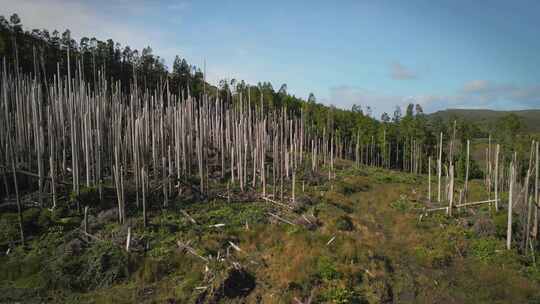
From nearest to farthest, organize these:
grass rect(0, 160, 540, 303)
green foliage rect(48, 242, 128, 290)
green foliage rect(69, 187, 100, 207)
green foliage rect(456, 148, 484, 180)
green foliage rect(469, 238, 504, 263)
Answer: grass rect(0, 160, 540, 303)
green foliage rect(48, 242, 128, 290)
green foliage rect(469, 238, 504, 263)
green foliage rect(69, 187, 100, 207)
green foliage rect(456, 148, 484, 180)

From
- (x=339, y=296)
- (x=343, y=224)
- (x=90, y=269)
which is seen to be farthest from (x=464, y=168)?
(x=90, y=269)

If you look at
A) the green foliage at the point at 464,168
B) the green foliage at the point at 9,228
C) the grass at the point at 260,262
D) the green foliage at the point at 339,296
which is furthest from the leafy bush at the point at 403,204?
the green foliage at the point at 464,168

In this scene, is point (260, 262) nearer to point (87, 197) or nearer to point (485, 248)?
point (87, 197)

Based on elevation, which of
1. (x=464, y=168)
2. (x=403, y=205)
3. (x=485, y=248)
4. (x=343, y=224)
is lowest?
(x=485, y=248)

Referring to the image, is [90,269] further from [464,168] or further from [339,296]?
[464,168]

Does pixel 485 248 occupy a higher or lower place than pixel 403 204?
lower

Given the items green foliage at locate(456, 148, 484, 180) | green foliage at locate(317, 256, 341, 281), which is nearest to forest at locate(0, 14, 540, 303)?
green foliage at locate(317, 256, 341, 281)

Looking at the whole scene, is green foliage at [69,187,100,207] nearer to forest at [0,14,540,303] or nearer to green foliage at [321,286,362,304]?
forest at [0,14,540,303]

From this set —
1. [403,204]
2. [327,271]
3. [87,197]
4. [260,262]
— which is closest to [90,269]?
[260,262]

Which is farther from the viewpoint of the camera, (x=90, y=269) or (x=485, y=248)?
(x=485, y=248)

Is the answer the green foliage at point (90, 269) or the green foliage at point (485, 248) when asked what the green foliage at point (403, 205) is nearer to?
the green foliage at point (485, 248)

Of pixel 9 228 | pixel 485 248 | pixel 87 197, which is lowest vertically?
pixel 485 248

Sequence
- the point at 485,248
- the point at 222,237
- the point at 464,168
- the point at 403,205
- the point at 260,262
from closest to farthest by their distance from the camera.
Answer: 1. the point at 260,262
2. the point at 222,237
3. the point at 485,248
4. the point at 403,205
5. the point at 464,168


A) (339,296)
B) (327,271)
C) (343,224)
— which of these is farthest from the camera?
(343,224)
